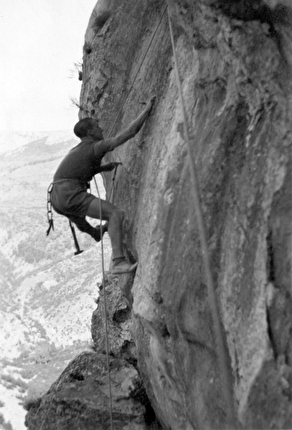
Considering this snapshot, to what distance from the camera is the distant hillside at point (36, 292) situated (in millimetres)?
29797

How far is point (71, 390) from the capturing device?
27.9ft

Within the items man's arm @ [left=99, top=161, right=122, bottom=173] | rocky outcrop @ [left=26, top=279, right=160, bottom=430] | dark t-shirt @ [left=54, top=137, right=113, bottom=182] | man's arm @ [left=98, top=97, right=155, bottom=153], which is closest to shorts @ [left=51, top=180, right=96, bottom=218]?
dark t-shirt @ [left=54, top=137, right=113, bottom=182]

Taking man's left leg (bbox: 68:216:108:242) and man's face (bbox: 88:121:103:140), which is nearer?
man's face (bbox: 88:121:103:140)

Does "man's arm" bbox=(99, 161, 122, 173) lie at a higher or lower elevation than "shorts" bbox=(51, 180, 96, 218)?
higher

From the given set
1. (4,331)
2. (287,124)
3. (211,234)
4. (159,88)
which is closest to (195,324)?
(211,234)

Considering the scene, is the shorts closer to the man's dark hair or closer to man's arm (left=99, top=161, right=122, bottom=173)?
man's arm (left=99, top=161, right=122, bottom=173)

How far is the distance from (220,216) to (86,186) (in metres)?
3.23

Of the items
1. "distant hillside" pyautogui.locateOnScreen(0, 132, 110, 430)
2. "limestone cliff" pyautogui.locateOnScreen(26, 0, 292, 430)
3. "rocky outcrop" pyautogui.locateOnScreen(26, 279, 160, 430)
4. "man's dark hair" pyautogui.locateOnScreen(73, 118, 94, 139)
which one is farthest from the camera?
"distant hillside" pyautogui.locateOnScreen(0, 132, 110, 430)

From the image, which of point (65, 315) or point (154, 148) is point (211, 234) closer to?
point (154, 148)

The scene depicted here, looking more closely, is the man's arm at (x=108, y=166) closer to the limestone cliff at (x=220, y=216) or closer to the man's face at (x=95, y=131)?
the man's face at (x=95, y=131)

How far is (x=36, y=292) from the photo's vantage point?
135 ft

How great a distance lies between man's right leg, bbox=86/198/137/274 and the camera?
719cm

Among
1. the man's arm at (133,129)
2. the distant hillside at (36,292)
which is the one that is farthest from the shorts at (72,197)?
the distant hillside at (36,292)

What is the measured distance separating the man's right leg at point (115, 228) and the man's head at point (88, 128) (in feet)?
3.56
